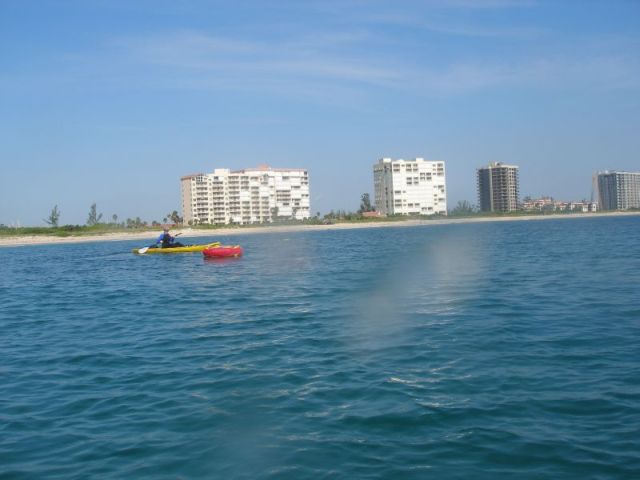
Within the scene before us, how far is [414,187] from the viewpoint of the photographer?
162750 mm

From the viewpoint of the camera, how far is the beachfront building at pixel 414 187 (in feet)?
530

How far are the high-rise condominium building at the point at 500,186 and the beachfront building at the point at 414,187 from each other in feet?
103

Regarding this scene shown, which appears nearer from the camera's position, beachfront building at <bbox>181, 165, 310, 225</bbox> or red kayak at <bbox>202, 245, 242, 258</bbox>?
red kayak at <bbox>202, 245, 242, 258</bbox>

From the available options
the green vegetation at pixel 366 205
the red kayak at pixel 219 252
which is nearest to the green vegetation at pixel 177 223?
the green vegetation at pixel 366 205

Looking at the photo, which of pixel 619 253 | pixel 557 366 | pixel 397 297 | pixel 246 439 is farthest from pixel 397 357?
pixel 619 253

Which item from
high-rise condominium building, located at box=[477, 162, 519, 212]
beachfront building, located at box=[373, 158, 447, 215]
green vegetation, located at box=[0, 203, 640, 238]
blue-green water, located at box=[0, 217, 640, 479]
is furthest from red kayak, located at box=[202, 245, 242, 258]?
high-rise condominium building, located at box=[477, 162, 519, 212]

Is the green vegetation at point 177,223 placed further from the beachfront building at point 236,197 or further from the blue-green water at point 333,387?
the blue-green water at point 333,387

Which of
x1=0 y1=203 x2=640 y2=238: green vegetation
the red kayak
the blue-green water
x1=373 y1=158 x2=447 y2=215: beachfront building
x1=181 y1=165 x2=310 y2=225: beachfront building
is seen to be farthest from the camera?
x1=373 y1=158 x2=447 y2=215: beachfront building

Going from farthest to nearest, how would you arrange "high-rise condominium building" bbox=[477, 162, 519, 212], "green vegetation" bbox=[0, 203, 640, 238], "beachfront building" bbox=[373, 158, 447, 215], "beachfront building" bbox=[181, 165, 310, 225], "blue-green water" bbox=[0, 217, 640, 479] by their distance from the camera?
"high-rise condominium building" bbox=[477, 162, 519, 212] → "beachfront building" bbox=[373, 158, 447, 215] → "beachfront building" bbox=[181, 165, 310, 225] → "green vegetation" bbox=[0, 203, 640, 238] → "blue-green water" bbox=[0, 217, 640, 479]

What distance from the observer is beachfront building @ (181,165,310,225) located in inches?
5748

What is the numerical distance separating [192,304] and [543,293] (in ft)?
32.6

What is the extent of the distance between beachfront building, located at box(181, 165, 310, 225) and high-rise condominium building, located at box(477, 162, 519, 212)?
73.0 meters

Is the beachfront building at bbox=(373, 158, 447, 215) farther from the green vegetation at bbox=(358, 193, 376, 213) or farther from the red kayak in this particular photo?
the red kayak

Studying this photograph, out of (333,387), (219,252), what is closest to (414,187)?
(219,252)
